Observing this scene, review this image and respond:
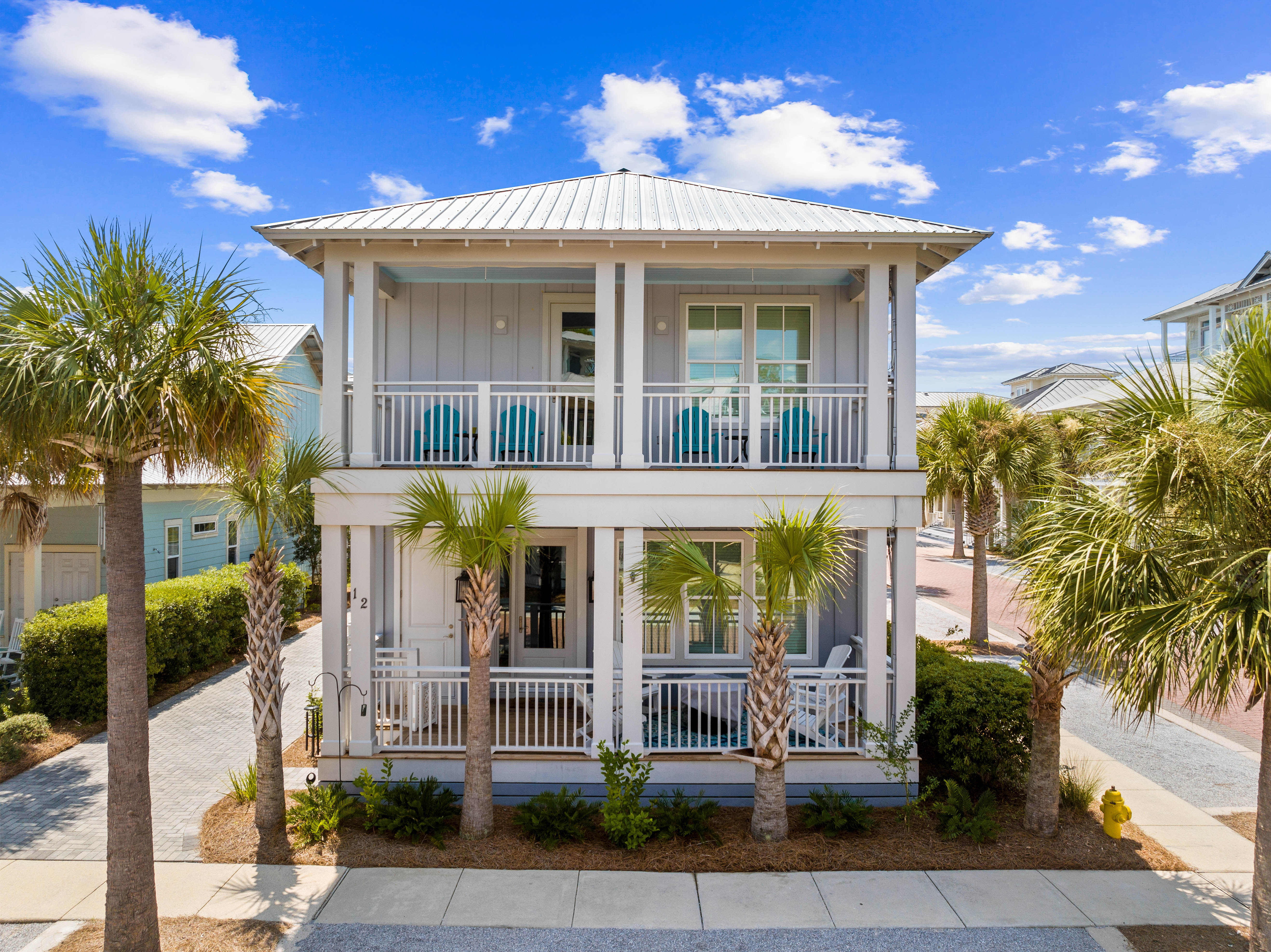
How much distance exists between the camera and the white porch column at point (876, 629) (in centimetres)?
756

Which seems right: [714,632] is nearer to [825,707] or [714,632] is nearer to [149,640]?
[825,707]

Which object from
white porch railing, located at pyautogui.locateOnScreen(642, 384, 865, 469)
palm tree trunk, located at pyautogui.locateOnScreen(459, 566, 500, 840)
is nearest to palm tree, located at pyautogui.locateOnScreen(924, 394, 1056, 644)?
white porch railing, located at pyautogui.locateOnScreen(642, 384, 865, 469)

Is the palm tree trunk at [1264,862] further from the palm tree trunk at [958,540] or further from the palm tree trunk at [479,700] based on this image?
the palm tree trunk at [958,540]

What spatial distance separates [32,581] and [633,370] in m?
11.7

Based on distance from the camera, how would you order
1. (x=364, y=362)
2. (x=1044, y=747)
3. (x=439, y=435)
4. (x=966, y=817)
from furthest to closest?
(x=439, y=435), (x=364, y=362), (x=966, y=817), (x=1044, y=747)

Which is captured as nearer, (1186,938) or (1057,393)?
(1186,938)

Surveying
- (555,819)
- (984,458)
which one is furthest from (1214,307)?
(555,819)

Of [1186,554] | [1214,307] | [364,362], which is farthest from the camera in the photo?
[1214,307]

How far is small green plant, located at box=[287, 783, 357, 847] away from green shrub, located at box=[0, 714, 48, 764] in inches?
188

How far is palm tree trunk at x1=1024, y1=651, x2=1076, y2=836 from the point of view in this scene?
21.7 feet

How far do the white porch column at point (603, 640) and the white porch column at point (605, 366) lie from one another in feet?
2.81

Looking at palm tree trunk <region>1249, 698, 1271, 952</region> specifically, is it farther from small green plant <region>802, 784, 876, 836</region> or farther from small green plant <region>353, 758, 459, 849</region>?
small green plant <region>353, 758, 459, 849</region>

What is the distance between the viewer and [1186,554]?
4543 millimetres

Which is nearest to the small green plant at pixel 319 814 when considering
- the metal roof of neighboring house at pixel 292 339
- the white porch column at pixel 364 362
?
the white porch column at pixel 364 362
